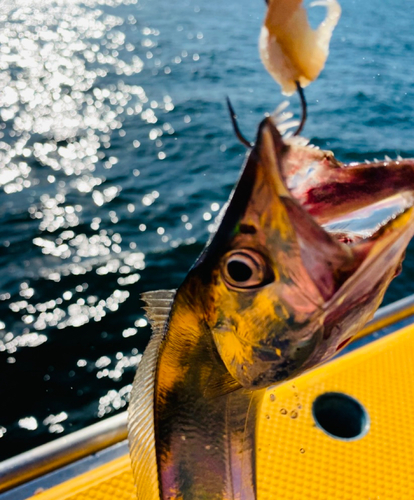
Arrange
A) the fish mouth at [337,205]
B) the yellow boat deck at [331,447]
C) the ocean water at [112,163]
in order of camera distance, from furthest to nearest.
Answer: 1. the ocean water at [112,163]
2. the yellow boat deck at [331,447]
3. the fish mouth at [337,205]

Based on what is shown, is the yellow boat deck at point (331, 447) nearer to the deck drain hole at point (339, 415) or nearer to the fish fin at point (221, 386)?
the deck drain hole at point (339, 415)

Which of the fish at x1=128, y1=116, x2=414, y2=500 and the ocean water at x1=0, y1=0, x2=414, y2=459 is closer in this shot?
the fish at x1=128, y1=116, x2=414, y2=500

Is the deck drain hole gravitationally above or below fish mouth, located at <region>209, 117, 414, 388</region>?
below

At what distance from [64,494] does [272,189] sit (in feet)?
7.77

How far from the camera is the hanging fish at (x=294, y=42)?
41.1 inches

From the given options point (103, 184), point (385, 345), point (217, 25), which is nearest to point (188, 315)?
point (385, 345)

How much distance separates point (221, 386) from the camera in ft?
4.70

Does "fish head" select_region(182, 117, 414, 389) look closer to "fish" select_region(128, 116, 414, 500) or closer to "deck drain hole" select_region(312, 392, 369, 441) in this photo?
"fish" select_region(128, 116, 414, 500)

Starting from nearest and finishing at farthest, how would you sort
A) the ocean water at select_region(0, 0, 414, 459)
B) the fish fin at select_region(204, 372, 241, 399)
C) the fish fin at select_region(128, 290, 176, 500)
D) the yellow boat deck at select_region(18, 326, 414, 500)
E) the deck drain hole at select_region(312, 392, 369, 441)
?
the fish fin at select_region(204, 372, 241, 399), the fish fin at select_region(128, 290, 176, 500), the yellow boat deck at select_region(18, 326, 414, 500), the deck drain hole at select_region(312, 392, 369, 441), the ocean water at select_region(0, 0, 414, 459)

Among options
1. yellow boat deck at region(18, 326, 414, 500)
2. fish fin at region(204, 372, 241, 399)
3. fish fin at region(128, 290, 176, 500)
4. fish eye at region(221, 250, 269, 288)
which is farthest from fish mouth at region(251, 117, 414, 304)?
yellow boat deck at region(18, 326, 414, 500)

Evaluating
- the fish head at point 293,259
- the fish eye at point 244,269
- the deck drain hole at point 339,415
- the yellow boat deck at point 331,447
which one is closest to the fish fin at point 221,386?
the fish head at point 293,259

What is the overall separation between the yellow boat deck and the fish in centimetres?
131

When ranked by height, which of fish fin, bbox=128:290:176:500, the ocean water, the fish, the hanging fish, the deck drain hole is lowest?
the ocean water

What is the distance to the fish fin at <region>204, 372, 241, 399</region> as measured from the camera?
140 centimetres
